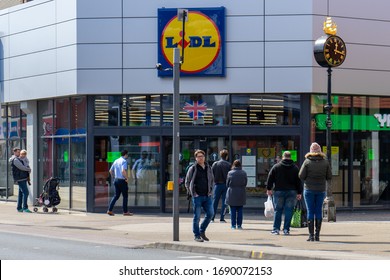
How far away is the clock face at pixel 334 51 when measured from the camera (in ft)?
80.1

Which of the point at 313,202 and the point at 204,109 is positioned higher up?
the point at 204,109

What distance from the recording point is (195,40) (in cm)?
2683

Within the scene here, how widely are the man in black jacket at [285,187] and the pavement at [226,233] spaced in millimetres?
548

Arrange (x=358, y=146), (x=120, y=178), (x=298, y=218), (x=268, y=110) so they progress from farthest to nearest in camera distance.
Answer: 1. (x=358, y=146)
2. (x=268, y=110)
3. (x=120, y=178)
4. (x=298, y=218)

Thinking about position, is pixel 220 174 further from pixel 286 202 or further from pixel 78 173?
pixel 78 173

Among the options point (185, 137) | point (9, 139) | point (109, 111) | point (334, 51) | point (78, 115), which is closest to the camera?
point (334, 51)

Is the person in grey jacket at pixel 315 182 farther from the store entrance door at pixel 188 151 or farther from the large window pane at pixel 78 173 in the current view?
the large window pane at pixel 78 173

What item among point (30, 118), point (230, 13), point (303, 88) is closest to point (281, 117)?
point (303, 88)

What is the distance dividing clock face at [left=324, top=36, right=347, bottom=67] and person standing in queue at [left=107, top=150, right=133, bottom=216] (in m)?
6.52

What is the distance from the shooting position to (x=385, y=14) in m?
27.9

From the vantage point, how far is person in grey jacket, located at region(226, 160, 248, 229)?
21609 mm

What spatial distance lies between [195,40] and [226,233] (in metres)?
8.21

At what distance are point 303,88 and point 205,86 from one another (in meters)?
2.94

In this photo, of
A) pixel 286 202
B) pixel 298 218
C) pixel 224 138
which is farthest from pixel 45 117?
pixel 286 202
